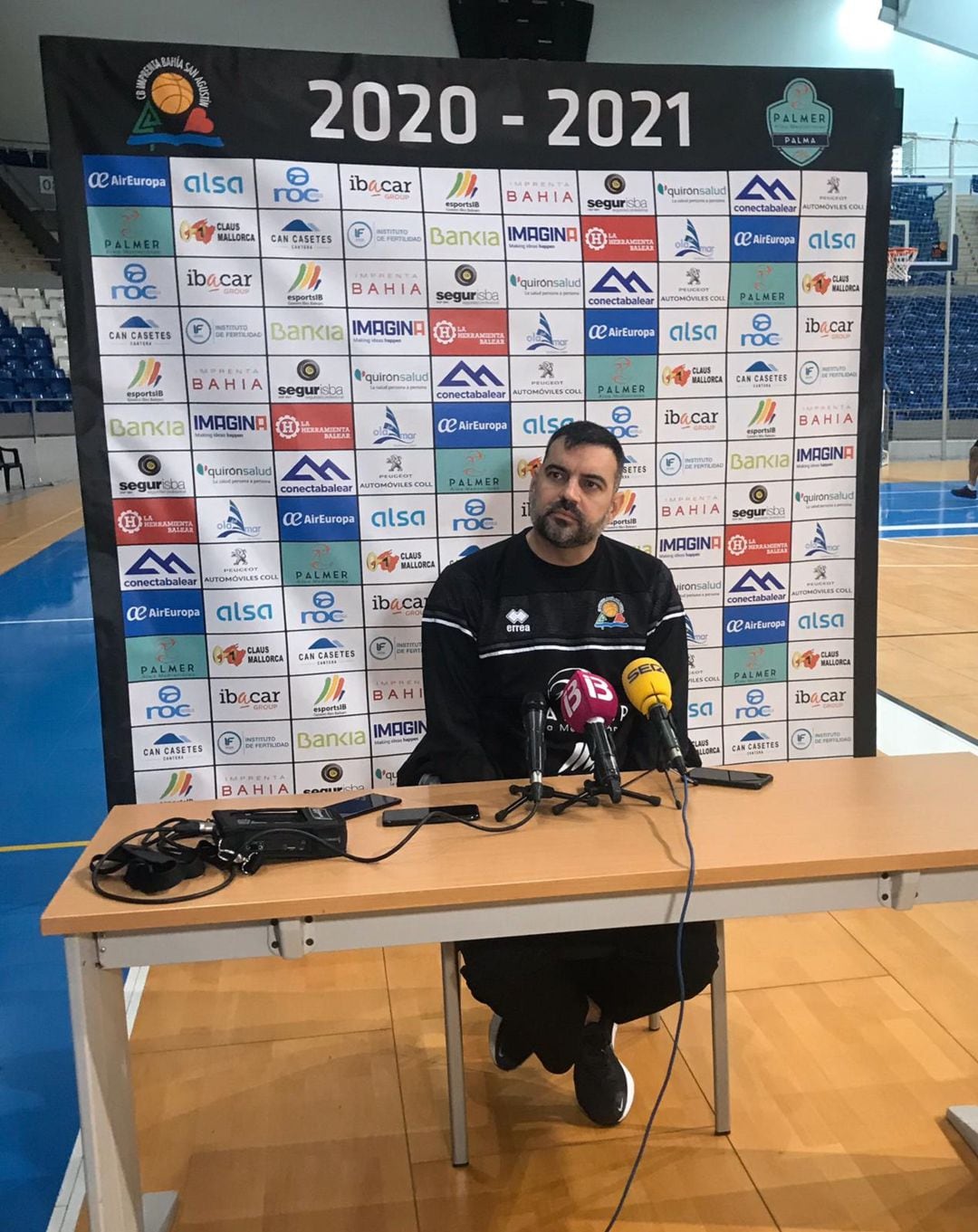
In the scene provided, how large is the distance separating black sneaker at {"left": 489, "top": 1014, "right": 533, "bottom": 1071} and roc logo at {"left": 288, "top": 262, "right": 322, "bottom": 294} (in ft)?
5.64

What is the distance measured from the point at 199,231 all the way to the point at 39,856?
1.95m

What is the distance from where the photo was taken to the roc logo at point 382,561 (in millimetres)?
2609

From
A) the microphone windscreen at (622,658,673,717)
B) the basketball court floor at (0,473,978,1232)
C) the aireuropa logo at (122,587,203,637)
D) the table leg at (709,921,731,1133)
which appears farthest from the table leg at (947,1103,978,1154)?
the aireuropa logo at (122,587,203,637)

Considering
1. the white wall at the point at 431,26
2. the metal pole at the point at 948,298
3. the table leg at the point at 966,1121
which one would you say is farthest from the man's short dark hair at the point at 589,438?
the metal pole at the point at 948,298

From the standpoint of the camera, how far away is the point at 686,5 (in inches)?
304

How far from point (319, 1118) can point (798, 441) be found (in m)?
2.03

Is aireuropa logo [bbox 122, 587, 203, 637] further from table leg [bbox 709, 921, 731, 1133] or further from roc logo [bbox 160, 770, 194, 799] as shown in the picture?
table leg [bbox 709, 921, 731, 1133]

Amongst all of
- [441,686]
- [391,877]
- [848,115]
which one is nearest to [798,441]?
[848,115]

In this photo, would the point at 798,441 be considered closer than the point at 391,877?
No

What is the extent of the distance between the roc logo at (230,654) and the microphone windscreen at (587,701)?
1204mm

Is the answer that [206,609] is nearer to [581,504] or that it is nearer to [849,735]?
[581,504]

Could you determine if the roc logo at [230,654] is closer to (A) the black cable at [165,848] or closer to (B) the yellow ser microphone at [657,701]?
(A) the black cable at [165,848]

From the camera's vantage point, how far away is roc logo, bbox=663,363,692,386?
8.73ft

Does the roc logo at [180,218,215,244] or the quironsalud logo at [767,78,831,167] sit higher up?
the quironsalud logo at [767,78,831,167]
